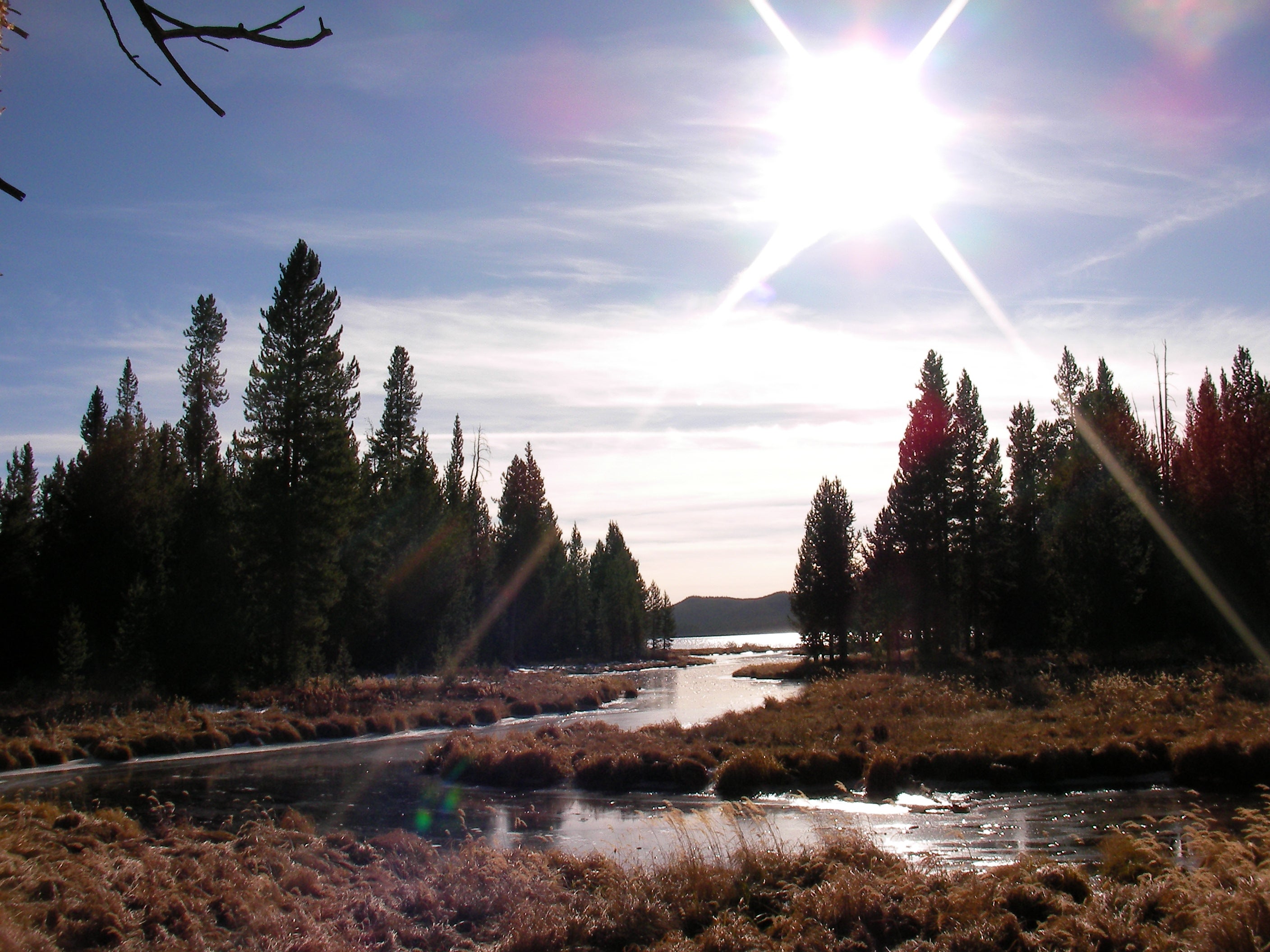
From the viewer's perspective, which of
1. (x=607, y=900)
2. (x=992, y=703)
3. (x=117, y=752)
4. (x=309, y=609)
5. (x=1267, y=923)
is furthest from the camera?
(x=309, y=609)

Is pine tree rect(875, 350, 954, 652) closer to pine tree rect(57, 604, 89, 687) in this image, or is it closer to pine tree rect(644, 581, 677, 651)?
pine tree rect(57, 604, 89, 687)

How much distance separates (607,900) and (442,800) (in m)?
10.0

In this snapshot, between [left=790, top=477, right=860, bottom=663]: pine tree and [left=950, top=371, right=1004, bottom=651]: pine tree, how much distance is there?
774cm

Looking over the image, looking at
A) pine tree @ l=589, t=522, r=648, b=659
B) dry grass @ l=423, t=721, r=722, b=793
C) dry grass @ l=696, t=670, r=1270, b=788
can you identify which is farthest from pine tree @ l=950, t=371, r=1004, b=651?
pine tree @ l=589, t=522, r=648, b=659

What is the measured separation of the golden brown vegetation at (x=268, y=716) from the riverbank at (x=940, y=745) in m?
8.09

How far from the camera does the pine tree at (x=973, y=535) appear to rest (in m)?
49.2

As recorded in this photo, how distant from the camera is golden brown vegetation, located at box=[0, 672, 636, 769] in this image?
24.1m

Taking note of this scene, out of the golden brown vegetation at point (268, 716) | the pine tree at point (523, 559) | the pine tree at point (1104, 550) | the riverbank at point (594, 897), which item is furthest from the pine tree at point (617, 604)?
the riverbank at point (594, 897)

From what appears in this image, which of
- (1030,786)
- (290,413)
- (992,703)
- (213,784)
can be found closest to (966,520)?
(992,703)

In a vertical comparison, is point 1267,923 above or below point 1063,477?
below

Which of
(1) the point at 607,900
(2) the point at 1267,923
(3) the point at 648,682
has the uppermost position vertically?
(2) the point at 1267,923

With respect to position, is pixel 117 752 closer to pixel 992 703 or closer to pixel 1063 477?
pixel 992 703

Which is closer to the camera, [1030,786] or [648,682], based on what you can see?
[1030,786]

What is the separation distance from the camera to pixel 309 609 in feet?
124
